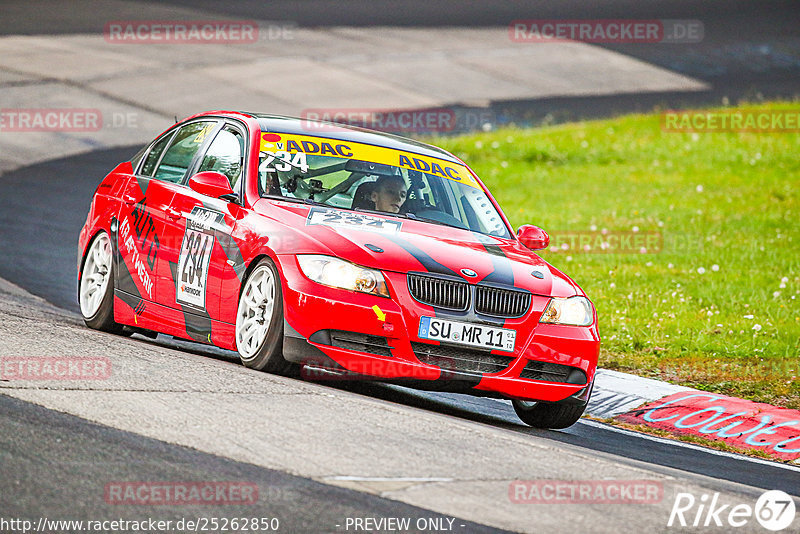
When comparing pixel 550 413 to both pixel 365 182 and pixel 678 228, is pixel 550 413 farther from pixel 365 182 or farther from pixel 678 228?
pixel 678 228

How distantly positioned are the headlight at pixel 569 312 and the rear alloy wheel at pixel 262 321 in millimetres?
1587

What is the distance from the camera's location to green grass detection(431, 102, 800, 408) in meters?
11.1

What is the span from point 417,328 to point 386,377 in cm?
34

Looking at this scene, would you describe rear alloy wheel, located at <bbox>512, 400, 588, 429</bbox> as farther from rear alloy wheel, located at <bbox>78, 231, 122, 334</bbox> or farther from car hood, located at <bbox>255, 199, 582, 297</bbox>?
rear alloy wheel, located at <bbox>78, 231, 122, 334</bbox>

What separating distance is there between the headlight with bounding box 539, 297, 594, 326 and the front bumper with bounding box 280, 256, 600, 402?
0.64 feet

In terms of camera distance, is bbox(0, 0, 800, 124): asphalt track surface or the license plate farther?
bbox(0, 0, 800, 124): asphalt track surface

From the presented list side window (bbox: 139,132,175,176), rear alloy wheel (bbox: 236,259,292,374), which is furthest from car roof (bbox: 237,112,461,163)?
rear alloy wheel (bbox: 236,259,292,374)

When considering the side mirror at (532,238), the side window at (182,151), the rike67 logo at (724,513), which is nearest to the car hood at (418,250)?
the side mirror at (532,238)

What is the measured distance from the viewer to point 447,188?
9.10 metres

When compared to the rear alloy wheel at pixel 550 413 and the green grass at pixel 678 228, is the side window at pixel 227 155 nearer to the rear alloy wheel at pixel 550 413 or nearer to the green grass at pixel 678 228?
the rear alloy wheel at pixel 550 413

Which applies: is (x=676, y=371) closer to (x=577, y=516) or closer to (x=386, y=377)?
(x=386, y=377)

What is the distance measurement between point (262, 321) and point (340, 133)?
6.40 ft

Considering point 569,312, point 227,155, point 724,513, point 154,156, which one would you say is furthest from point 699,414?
point 154,156

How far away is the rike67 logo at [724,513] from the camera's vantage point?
18.4ft
